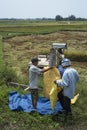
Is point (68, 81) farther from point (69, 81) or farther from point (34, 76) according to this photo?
point (34, 76)

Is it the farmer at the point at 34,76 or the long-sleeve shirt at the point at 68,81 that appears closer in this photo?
the long-sleeve shirt at the point at 68,81

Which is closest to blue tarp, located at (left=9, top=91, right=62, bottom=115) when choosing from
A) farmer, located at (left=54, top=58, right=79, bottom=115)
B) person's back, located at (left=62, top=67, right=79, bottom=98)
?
farmer, located at (left=54, top=58, right=79, bottom=115)

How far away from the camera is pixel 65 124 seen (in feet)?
24.2

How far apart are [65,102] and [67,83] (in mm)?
500

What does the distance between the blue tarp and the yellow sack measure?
12.2 inches

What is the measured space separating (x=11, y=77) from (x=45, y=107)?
3.34m

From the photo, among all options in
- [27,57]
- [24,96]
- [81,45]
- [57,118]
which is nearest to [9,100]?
[24,96]

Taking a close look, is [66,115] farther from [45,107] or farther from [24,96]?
[24,96]

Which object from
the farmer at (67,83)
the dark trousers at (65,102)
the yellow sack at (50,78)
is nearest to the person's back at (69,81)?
the farmer at (67,83)

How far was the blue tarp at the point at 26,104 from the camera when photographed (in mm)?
7938

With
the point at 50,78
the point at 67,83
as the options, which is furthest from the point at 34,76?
the point at 67,83

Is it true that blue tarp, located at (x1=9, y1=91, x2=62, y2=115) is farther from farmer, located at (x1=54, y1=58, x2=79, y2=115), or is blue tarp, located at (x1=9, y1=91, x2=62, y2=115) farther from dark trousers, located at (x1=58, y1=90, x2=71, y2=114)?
farmer, located at (x1=54, y1=58, x2=79, y2=115)

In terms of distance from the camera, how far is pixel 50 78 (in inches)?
319

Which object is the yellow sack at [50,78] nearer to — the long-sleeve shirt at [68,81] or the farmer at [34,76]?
the farmer at [34,76]
